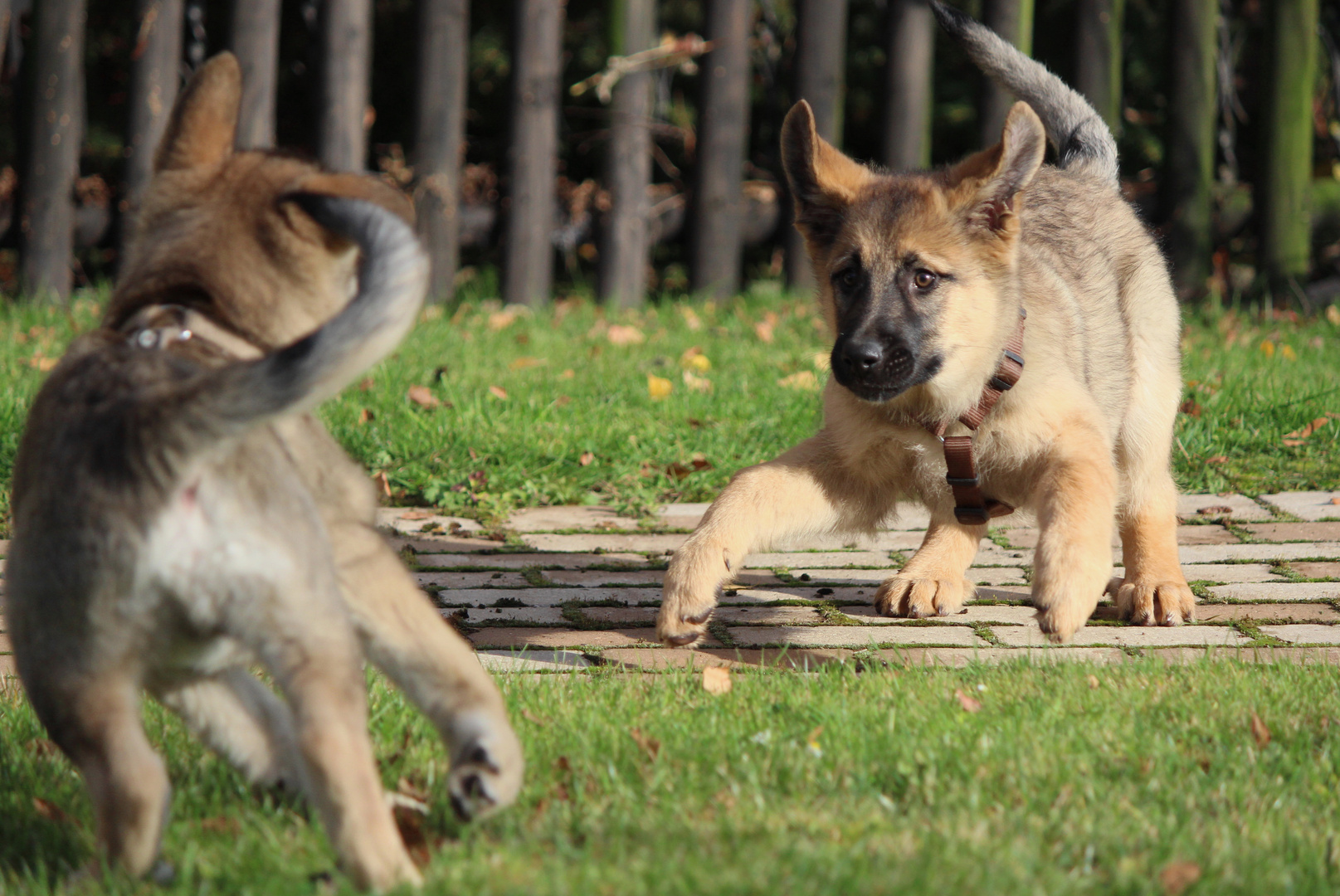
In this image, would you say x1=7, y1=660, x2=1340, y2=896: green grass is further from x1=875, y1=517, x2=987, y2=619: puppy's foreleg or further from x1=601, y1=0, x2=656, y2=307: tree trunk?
x1=601, y1=0, x2=656, y2=307: tree trunk

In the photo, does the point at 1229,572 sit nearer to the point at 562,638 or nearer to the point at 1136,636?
the point at 1136,636

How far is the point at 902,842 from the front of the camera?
2258 mm

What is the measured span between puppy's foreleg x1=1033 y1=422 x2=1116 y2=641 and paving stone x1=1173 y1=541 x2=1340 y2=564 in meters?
0.80

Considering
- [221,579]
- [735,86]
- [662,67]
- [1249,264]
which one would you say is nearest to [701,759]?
[221,579]

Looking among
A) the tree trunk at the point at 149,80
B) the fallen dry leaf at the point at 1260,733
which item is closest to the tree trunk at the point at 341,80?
the tree trunk at the point at 149,80

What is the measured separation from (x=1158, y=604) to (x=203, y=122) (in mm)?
2818

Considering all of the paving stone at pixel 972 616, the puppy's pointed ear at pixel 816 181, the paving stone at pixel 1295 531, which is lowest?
the paving stone at pixel 972 616

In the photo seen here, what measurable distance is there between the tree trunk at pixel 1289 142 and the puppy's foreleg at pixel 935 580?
5.17m

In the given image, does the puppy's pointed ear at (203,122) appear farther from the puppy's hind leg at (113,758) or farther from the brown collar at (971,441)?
the brown collar at (971,441)

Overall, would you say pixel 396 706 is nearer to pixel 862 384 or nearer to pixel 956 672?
pixel 956 672

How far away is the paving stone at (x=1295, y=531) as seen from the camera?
4.54 meters

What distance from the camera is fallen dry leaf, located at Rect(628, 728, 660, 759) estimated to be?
2.71 meters

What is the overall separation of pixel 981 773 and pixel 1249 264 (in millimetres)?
8554

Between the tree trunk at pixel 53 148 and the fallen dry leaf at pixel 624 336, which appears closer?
the tree trunk at pixel 53 148
